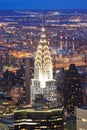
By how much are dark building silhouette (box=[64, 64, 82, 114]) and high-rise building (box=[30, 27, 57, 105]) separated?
1.52ft

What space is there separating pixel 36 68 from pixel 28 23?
1.14 metres

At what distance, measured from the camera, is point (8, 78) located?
15.6 m

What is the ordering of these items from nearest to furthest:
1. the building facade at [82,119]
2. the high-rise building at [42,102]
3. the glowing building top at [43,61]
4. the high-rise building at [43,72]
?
the building facade at [82,119]
the high-rise building at [42,102]
the high-rise building at [43,72]
the glowing building top at [43,61]

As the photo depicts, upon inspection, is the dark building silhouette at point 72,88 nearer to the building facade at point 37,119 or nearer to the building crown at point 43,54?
the building crown at point 43,54

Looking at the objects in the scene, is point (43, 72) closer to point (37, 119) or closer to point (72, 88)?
point (72, 88)

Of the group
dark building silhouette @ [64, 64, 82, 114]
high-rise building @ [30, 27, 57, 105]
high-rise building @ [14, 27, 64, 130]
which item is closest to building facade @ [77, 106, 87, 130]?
high-rise building @ [14, 27, 64, 130]

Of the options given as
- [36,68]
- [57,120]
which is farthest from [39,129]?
[36,68]

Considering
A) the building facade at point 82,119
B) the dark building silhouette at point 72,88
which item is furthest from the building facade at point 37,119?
the dark building silhouette at point 72,88

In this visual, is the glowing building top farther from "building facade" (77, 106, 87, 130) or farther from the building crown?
"building facade" (77, 106, 87, 130)

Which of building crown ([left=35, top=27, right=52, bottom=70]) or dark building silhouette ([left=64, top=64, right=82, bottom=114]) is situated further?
building crown ([left=35, top=27, right=52, bottom=70])

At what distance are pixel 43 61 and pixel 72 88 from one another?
1.30 m

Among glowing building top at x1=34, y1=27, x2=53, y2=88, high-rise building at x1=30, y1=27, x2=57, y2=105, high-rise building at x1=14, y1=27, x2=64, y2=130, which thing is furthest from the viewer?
glowing building top at x1=34, y1=27, x2=53, y2=88

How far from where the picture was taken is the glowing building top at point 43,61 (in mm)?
14109

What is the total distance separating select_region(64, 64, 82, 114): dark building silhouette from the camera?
14.0 metres
